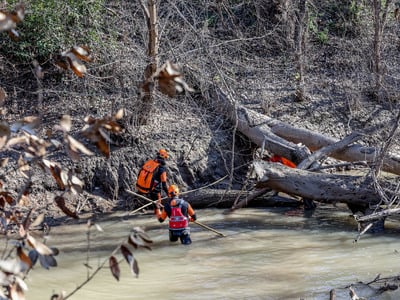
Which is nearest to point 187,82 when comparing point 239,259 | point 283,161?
point 283,161

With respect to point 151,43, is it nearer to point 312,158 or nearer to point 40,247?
point 312,158

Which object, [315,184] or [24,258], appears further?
[315,184]

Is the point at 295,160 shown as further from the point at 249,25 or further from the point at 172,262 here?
the point at 249,25

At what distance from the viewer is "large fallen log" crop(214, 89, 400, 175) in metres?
14.3

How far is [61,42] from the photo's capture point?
54.4 ft

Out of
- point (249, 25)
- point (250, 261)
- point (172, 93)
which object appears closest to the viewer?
point (172, 93)

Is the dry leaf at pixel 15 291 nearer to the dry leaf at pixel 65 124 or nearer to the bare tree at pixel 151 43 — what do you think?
the dry leaf at pixel 65 124

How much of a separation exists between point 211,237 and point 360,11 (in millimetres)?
13078

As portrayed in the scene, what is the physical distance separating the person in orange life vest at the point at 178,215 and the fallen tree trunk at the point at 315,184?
65.0 inches

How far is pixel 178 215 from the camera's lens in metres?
11.4

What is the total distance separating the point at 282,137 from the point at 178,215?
17.5ft

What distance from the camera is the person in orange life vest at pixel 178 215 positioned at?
11391 mm

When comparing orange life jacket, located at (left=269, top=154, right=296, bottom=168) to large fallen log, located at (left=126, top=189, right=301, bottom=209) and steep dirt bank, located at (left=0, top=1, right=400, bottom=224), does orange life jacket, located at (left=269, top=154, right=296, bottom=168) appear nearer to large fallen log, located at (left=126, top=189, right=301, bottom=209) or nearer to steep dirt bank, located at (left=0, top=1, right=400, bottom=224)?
large fallen log, located at (left=126, top=189, right=301, bottom=209)

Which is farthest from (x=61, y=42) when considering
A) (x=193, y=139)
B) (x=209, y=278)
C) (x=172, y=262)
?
(x=209, y=278)
